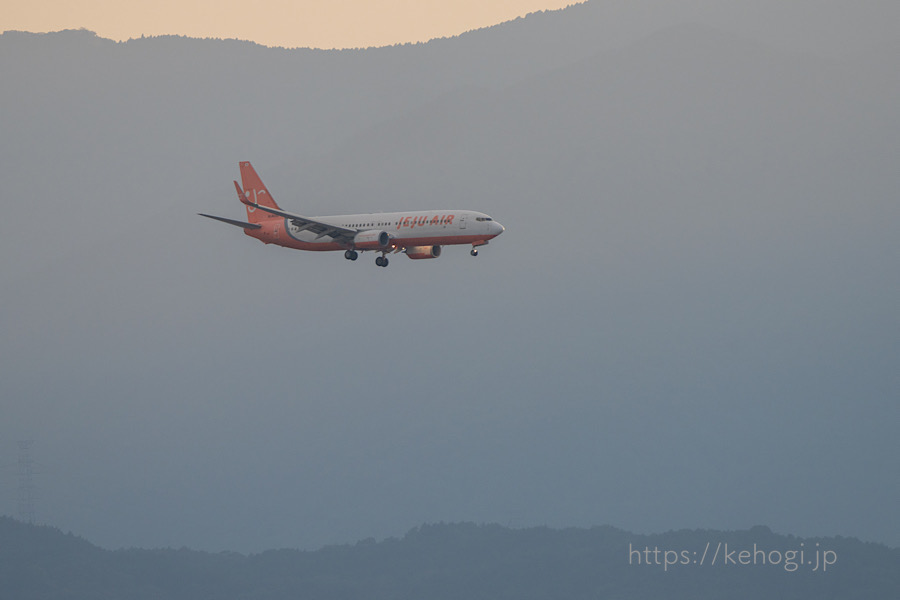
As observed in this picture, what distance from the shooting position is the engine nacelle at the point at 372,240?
115 meters

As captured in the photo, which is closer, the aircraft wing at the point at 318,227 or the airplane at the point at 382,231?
the airplane at the point at 382,231

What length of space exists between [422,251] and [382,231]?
4518 mm

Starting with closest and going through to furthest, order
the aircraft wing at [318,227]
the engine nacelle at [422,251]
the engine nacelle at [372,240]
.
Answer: the engine nacelle at [372,240], the engine nacelle at [422,251], the aircraft wing at [318,227]

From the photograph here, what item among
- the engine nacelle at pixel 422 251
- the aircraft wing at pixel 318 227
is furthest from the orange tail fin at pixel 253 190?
the engine nacelle at pixel 422 251

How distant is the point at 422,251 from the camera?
116938mm

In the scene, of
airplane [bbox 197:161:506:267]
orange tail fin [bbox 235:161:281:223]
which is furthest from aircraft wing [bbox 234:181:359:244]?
orange tail fin [bbox 235:161:281:223]

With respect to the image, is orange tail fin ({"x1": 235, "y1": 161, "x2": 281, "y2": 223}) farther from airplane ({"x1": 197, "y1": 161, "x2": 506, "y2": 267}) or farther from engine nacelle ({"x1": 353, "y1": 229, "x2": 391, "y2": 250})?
engine nacelle ({"x1": 353, "y1": 229, "x2": 391, "y2": 250})

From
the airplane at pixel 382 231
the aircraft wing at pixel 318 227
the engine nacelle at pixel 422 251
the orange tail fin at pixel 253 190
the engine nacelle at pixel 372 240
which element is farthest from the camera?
the orange tail fin at pixel 253 190

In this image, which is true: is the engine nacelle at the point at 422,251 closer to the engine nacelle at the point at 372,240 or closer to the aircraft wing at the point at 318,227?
the engine nacelle at the point at 372,240

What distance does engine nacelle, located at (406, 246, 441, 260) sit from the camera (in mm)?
116688

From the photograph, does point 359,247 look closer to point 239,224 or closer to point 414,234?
point 414,234

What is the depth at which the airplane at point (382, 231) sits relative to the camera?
11300 centimetres

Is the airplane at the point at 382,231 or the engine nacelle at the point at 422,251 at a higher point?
the airplane at the point at 382,231

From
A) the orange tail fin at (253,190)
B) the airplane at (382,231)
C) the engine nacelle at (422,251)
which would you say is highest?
the orange tail fin at (253,190)
